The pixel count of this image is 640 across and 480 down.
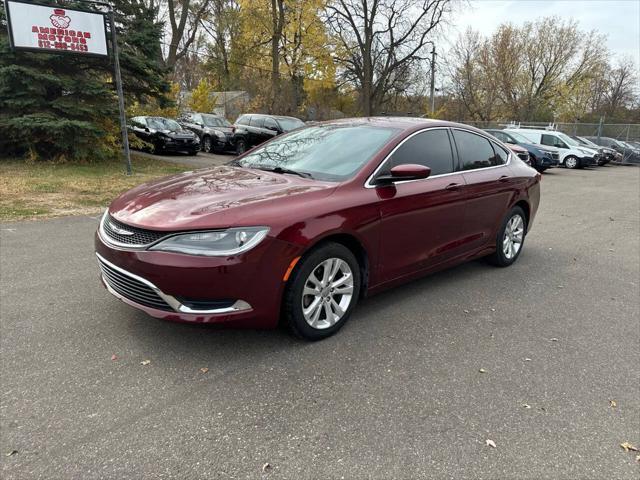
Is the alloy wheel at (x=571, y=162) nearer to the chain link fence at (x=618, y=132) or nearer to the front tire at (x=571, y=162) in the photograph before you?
the front tire at (x=571, y=162)

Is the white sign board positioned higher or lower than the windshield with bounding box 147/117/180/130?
higher

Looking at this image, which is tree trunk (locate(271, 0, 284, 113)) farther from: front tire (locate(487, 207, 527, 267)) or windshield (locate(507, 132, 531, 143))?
front tire (locate(487, 207, 527, 267))

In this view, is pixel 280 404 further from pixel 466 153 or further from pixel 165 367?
pixel 466 153

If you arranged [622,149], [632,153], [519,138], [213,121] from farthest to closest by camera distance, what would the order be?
[622,149] < [632,153] < [519,138] < [213,121]

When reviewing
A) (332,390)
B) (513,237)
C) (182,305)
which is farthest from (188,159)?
(332,390)

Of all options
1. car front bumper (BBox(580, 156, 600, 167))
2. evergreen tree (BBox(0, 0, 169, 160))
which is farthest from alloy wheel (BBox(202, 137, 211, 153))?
car front bumper (BBox(580, 156, 600, 167))

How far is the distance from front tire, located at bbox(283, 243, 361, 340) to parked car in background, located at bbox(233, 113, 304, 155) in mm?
14829

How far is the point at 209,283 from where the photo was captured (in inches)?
109

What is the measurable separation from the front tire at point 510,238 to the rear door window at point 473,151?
2.27ft

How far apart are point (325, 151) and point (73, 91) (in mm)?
10666

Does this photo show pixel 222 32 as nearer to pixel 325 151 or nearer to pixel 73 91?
pixel 73 91

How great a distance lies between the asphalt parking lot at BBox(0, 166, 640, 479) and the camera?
2.22m

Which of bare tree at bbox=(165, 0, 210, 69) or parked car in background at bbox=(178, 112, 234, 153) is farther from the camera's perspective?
bare tree at bbox=(165, 0, 210, 69)

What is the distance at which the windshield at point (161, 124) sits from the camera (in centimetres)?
1648
